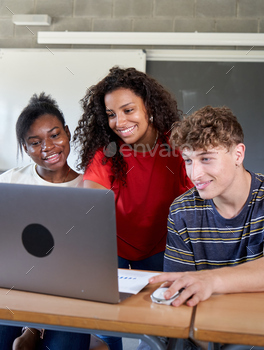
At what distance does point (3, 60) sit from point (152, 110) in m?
2.52

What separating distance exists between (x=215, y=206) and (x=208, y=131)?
242mm

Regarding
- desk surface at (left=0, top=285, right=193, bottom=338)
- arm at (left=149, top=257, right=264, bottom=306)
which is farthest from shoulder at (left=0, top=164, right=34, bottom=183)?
arm at (left=149, top=257, right=264, bottom=306)

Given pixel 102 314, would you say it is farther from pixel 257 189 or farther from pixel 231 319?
pixel 257 189

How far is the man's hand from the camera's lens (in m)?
0.91

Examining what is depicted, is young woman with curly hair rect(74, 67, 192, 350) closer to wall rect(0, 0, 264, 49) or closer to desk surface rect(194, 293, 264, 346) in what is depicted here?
desk surface rect(194, 293, 264, 346)

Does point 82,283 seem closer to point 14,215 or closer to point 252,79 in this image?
point 14,215

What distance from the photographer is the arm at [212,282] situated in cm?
92

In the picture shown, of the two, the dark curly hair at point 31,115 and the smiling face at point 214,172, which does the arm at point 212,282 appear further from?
the dark curly hair at point 31,115

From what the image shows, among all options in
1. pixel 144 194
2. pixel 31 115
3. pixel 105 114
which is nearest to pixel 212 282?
pixel 144 194

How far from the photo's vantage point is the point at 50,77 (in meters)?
3.68

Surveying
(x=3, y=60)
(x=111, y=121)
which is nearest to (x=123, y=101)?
(x=111, y=121)

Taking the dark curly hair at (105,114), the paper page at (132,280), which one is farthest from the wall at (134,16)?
the paper page at (132,280)

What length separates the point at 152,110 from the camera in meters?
1.73

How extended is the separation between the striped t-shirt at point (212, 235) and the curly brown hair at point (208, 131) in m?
0.16
